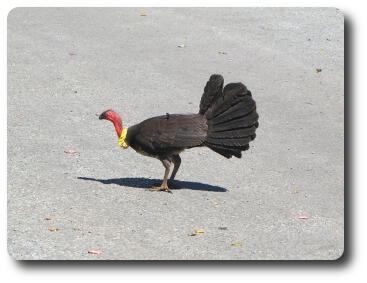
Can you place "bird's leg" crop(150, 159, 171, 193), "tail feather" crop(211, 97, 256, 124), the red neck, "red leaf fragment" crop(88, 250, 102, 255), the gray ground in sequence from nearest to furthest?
"red leaf fragment" crop(88, 250, 102, 255)
the gray ground
"tail feather" crop(211, 97, 256, 124)
"bird's leg" crop(150, 159, 171, 193)
the red neck

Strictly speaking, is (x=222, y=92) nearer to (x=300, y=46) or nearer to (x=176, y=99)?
(x=176, y=99)

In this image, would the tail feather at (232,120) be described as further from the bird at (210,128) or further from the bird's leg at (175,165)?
the bird's leg at (175,165)

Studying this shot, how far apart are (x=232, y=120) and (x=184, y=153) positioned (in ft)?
5.48

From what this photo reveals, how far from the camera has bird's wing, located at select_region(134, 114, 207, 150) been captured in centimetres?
822

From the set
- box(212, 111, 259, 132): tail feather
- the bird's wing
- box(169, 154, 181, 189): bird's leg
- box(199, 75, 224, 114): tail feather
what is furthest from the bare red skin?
box(212, 111, 259, 132): tail feather

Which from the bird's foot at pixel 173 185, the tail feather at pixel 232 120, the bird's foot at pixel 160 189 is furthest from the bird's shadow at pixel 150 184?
the tail feather at pixel 232 120

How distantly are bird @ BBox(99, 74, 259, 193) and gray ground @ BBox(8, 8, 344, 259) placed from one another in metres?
0.53

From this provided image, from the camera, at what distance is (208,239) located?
23.7ft

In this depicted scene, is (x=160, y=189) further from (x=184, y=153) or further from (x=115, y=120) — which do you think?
(x=184, y=153)

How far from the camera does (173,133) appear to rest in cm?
823

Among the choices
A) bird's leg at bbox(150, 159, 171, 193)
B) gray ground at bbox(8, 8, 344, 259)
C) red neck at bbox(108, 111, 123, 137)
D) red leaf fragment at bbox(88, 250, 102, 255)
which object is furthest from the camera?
red neck at bbox(108, 111, 123, 137)

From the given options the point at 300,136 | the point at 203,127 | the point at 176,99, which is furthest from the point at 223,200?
the point at 176,99

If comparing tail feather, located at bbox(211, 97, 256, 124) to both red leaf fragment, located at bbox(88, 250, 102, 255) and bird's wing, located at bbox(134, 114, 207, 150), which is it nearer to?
bird's wing, located at bbox(134, 114, 207, 150)

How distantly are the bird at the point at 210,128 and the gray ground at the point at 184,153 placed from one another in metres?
0.53
